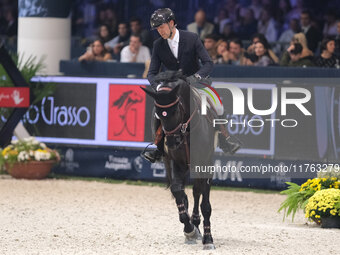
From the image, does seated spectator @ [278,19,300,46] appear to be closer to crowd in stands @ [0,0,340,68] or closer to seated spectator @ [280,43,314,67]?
crowd in stands @ [0,0,340,68]

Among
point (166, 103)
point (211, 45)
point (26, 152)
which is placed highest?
point (211, 45)

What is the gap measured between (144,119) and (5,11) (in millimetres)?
10899

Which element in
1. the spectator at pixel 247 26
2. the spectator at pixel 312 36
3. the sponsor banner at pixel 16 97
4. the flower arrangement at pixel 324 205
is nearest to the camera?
the flower arrangement at pixel 324 205

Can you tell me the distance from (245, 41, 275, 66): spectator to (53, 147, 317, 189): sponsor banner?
208cm

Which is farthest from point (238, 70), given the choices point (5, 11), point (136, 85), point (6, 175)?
point (5, 11)

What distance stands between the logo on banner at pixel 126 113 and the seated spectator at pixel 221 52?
1810 millimetres

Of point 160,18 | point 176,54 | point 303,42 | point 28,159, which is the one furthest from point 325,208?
point 28,159

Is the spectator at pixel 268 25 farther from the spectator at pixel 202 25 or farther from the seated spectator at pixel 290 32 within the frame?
the spectator at pixel 202 25

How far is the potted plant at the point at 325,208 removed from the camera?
39.2 ft

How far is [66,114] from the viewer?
58.5 feet

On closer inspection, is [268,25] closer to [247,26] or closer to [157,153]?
[247,26]

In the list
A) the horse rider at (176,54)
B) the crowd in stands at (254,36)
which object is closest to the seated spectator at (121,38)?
the crowd in stands at (254,36)

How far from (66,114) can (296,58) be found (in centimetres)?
475

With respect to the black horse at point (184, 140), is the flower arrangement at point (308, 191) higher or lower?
lower
